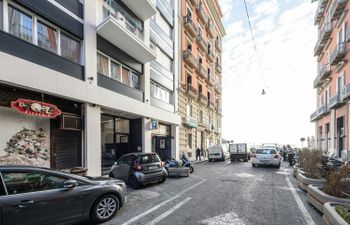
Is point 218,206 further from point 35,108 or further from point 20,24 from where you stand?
point 20,24

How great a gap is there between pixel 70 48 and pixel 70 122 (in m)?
3.40

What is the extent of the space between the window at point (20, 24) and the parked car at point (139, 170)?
19.7 ft

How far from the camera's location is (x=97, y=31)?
11617 millimetres

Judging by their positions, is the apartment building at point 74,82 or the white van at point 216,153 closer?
the apartment building at point 74,82

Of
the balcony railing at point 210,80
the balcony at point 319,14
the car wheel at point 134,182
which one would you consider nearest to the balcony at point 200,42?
the balcony railing at point 210,80

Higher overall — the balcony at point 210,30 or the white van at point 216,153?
the balcony at point 210,30

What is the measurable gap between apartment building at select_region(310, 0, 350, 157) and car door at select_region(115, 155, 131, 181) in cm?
1773

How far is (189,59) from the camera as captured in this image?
79.3 feet

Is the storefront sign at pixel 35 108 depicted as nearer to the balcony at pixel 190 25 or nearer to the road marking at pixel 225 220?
the road marking at pixel 225 220

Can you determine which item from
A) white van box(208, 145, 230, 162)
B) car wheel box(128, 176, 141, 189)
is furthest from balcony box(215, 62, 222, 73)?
car wheel box(128, 176, 141, 189)

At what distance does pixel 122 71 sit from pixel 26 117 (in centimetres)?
670

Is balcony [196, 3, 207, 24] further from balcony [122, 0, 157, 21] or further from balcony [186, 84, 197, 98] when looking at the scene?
balcony [122, 0, 157, 21]

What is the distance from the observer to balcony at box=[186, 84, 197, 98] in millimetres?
24208

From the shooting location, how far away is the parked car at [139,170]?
29.6ft
